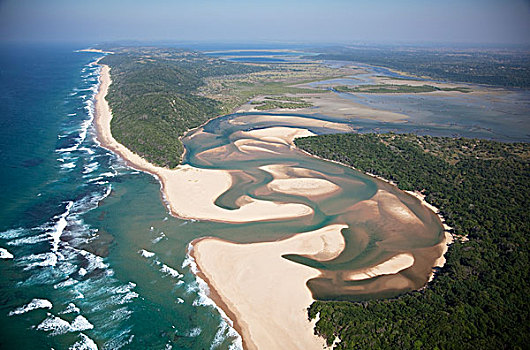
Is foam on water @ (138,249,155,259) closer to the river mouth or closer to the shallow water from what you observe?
the shallow water

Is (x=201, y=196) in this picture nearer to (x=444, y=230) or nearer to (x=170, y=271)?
(x=170, y=271)

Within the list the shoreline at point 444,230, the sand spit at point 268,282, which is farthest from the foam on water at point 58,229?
the shoreline at point 444,230

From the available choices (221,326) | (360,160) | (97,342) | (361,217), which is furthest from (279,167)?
(97,342)

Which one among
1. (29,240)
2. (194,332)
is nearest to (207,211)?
(194,332)

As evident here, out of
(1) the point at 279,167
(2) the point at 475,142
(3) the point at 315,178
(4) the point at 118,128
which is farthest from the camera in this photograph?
(4) the point at 118,128

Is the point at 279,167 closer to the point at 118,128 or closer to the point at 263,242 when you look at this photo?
the point at 263,242
